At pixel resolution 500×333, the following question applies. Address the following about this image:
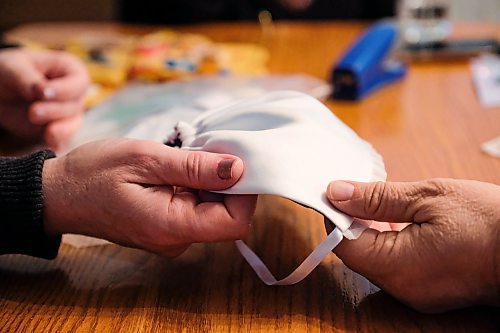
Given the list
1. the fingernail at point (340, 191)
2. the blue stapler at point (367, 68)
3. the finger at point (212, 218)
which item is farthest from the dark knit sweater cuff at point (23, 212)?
the blue stapler at point (367, 68)

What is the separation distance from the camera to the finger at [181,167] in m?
0.49

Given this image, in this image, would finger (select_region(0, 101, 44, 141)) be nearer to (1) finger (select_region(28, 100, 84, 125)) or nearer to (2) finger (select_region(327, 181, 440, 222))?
(1) finger (select_region(28, 100, 84, 125))

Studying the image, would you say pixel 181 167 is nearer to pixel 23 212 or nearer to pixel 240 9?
pixel 23 212

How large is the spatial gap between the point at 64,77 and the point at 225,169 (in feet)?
1.48

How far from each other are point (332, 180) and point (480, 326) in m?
0.16

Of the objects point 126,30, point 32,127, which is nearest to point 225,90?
point 32,127

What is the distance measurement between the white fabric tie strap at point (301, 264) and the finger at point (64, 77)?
0.40 metres

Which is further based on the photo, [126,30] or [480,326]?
[126,30]

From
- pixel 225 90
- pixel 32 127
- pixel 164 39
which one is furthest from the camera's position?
pixel 164 39

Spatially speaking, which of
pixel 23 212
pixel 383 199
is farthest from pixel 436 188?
pixel 23 212

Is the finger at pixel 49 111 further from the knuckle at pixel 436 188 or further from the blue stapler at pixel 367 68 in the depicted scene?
the knuckle at pixel 436 188

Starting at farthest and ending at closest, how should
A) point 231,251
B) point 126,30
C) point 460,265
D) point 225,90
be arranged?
1. point 126,30
2. point 225,90
3. point 231,251
4. point 460,265

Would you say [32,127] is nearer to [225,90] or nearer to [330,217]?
[225,90]

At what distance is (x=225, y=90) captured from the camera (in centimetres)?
94
